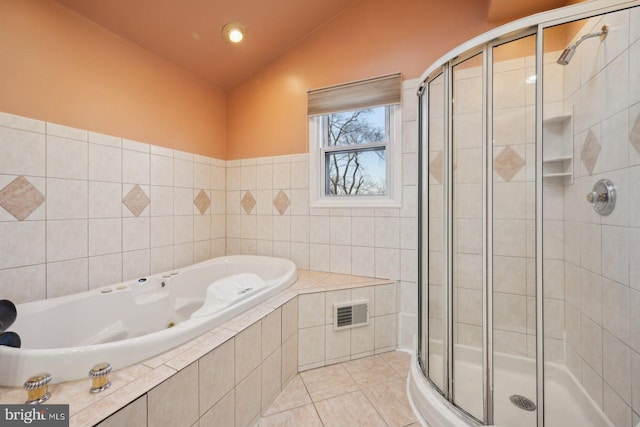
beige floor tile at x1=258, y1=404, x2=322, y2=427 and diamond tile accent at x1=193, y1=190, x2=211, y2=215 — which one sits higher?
diamond tile accent at x1=193, y1=190, x2=211, y2=215

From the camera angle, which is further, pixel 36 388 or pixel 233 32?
pixel 233 32

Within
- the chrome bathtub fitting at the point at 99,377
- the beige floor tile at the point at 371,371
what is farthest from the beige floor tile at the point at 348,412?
the chrome bathtub fitting at the point at 99,377

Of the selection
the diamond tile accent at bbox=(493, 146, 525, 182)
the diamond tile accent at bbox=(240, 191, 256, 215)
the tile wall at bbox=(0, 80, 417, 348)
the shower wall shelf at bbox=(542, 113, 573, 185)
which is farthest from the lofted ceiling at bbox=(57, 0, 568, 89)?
the diamond tile accent at bbox=(240, 191, 256, 215)

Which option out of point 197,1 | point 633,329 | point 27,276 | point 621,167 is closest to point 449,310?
point 633,329

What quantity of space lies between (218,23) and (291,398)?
266 cm

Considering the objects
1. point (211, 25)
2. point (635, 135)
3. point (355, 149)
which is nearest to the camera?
point (635, 135)

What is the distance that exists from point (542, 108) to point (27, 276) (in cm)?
266

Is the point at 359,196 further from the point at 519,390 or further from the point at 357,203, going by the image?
the point at 519,390

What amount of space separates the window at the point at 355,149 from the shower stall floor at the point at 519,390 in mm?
1155

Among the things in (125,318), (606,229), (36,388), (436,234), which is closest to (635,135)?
(606,229)

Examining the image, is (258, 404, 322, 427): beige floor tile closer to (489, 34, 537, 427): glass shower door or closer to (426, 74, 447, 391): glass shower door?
(426, 74, 447, 391): glass shower door

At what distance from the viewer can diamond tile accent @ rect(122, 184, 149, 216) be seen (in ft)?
6.18

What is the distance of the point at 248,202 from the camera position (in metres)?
2.68

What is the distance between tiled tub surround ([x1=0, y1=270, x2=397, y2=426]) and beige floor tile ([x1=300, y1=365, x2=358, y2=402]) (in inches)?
2.8
